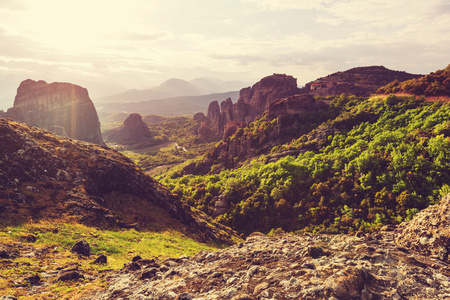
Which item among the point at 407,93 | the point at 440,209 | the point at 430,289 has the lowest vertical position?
the point at 430,289

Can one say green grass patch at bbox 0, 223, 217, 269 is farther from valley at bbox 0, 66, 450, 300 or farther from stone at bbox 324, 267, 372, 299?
stone at bbox 324, 267, 372, 299

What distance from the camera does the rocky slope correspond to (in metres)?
24.5

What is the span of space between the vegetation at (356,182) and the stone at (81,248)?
31162 millimetres

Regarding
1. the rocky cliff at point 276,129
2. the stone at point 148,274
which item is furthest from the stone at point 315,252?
the rocky cliff at point 276,129

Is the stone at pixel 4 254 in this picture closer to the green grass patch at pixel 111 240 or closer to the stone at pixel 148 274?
the green grass patch at pixel 111 240

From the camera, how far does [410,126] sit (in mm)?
51062

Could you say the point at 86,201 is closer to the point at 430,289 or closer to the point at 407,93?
the point at 430,289

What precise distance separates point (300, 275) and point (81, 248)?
19.1 meters

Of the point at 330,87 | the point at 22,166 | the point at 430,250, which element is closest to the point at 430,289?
the point at 430,250

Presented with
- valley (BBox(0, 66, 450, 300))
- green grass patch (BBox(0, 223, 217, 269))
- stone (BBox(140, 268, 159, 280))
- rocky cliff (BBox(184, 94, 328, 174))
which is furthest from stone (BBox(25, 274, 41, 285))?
rocky cliff (BBox(184, 94, 328, 174))

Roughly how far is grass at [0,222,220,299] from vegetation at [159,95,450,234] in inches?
864

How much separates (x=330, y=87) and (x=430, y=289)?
523ft

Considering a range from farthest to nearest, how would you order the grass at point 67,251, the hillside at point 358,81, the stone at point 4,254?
the hillside at point 358,81 < the stone at point 4,254 < the grass at point 67,251

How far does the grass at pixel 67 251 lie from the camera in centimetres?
1457
